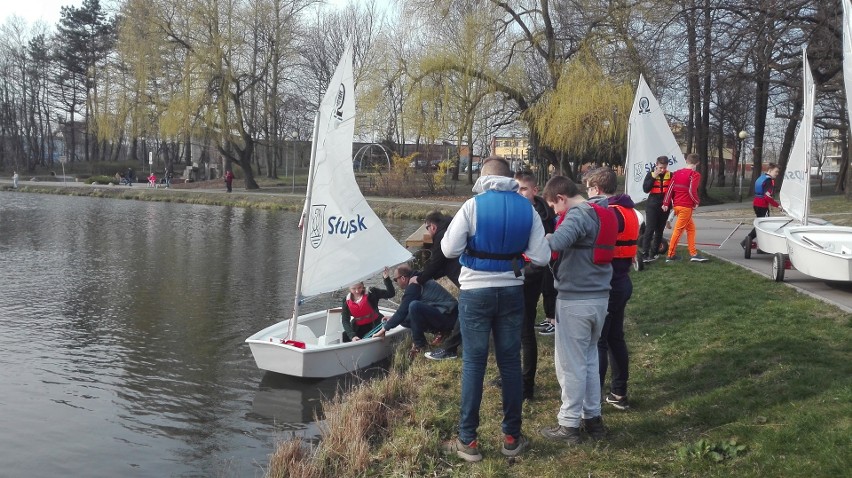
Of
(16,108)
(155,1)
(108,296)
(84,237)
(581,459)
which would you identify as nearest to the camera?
(581,459)

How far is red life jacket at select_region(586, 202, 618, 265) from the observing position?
485 cm

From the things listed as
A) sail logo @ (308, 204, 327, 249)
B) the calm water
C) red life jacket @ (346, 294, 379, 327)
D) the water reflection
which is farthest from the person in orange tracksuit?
the calm water

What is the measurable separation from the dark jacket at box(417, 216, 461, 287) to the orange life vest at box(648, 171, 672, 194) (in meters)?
4.51

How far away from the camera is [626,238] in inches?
211

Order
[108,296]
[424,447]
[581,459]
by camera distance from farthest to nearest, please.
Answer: [108,296] < [424,447] < [581,459]

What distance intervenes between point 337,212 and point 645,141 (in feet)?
20.4

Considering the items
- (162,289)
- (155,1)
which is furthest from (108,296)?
(155,1)

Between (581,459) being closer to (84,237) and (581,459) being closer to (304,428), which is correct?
(304,428)

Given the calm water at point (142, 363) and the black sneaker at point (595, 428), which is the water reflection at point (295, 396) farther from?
the black sneaker at point (595, 428)

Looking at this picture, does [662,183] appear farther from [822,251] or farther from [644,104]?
[822,251]

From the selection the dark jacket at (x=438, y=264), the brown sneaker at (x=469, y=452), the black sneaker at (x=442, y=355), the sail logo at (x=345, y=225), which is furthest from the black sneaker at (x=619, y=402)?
the sail logo at (x=345, y=225)

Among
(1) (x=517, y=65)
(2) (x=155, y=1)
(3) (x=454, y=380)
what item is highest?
(2) (x=155, y=1)

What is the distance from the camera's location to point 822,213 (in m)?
22.9

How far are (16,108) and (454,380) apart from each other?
72.3m
